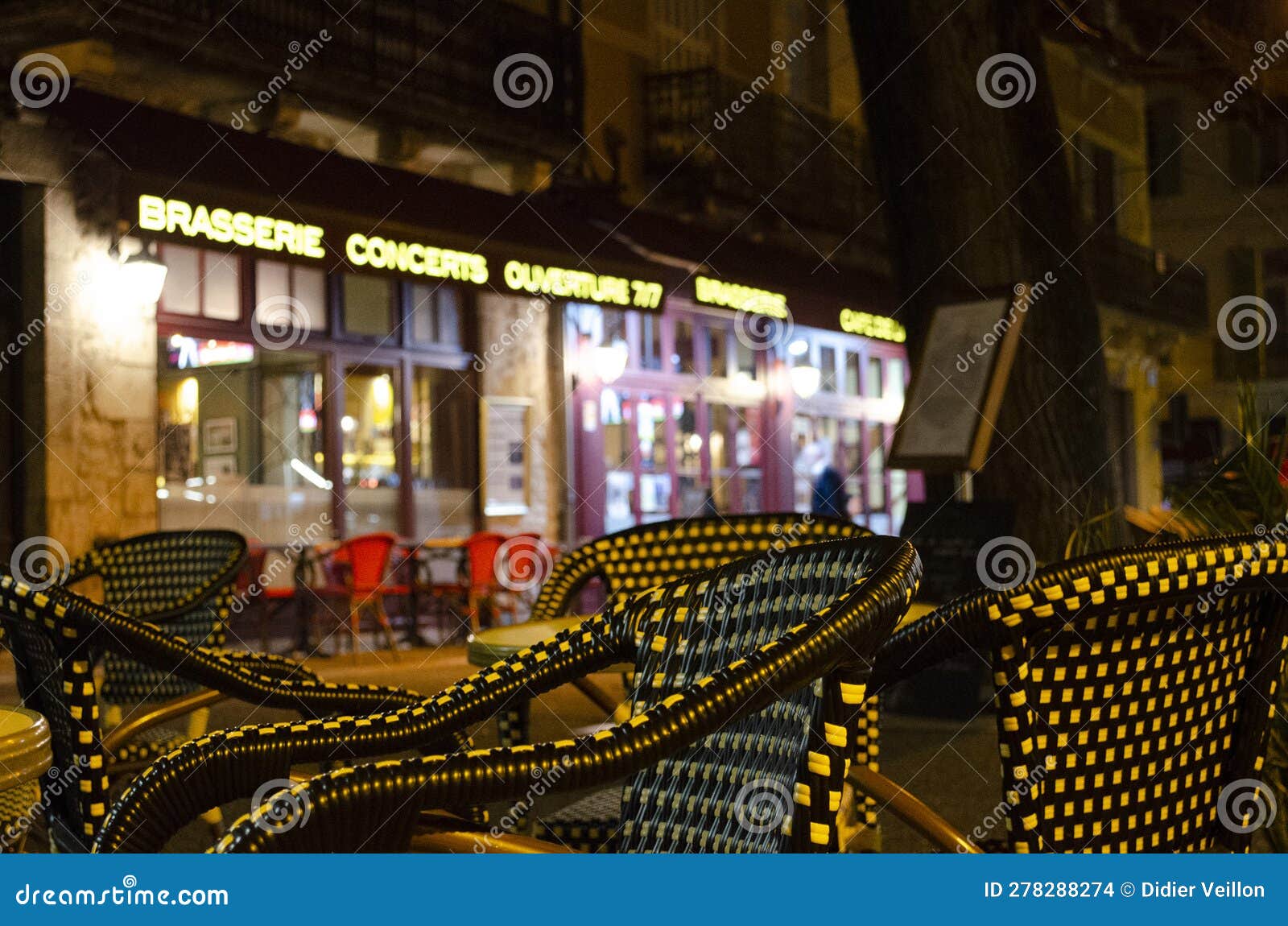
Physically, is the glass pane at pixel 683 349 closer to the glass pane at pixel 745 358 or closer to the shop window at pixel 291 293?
the glass pane at pixel 745 358

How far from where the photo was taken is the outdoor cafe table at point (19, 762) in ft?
5.24

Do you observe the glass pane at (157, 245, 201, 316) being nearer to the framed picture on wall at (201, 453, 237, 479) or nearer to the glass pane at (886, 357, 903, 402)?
the framed picture on wall at (201, 453, 237, 479)

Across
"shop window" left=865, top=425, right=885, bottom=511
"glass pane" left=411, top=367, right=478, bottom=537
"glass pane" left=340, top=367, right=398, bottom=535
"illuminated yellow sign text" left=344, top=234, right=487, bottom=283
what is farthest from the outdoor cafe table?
"shop window" left=865, top=425, right=885, bottom=511

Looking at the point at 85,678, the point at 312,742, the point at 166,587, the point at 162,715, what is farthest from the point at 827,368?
the point at 312,742

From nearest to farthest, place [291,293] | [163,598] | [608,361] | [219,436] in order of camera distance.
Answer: [163,598], [219,436], [291,293], [608,361]

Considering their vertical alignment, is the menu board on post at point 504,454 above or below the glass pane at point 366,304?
below

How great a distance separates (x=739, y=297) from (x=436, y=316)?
2617 mm

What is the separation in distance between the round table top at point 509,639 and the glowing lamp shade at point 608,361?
948 centimetres

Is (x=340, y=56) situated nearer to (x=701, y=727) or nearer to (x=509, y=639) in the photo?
→ (x=509, y=639)

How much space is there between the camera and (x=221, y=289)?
32.6 feet

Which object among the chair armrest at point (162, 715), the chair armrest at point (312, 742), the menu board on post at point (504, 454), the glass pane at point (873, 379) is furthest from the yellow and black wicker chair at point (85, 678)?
the glass pane at point (873, 379)

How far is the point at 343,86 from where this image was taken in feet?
31.2

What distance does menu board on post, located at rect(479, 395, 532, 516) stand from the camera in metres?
12.2

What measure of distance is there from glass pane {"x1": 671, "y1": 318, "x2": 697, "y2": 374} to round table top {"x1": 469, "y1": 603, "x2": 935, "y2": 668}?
11.0 metres
